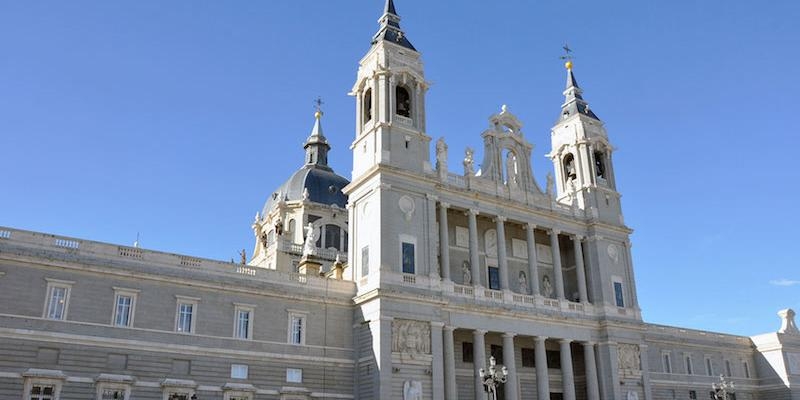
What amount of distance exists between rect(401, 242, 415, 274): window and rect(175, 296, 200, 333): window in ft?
37.5

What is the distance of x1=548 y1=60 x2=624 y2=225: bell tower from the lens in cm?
5194

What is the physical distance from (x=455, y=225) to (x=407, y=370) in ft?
39.8

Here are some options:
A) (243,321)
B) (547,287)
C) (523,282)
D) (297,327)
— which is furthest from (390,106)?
(547,287)

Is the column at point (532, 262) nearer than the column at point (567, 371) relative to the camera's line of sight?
No

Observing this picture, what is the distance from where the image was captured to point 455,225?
46438 mm

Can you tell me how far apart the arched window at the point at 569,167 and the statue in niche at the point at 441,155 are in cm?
1349

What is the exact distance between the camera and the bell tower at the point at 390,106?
42406 millimetres

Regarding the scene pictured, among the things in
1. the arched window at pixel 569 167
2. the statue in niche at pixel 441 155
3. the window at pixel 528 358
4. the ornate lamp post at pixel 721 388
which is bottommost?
the ornate lamp post at pixel 721 388

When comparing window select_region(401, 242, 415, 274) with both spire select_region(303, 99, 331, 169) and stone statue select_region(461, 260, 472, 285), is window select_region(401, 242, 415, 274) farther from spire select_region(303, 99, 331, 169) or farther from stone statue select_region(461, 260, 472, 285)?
spire select_region(303, 99, 331, 169)

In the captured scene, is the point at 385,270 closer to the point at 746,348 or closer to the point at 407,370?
the point at 407,370

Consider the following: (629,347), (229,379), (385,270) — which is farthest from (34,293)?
(629,347)

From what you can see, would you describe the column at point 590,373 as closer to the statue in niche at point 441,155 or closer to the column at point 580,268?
the column at point 580,268

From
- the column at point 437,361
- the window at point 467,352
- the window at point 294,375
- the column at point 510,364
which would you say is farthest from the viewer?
the window at point 467,352

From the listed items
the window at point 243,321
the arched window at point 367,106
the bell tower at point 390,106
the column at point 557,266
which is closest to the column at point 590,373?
the column at point 557,266
